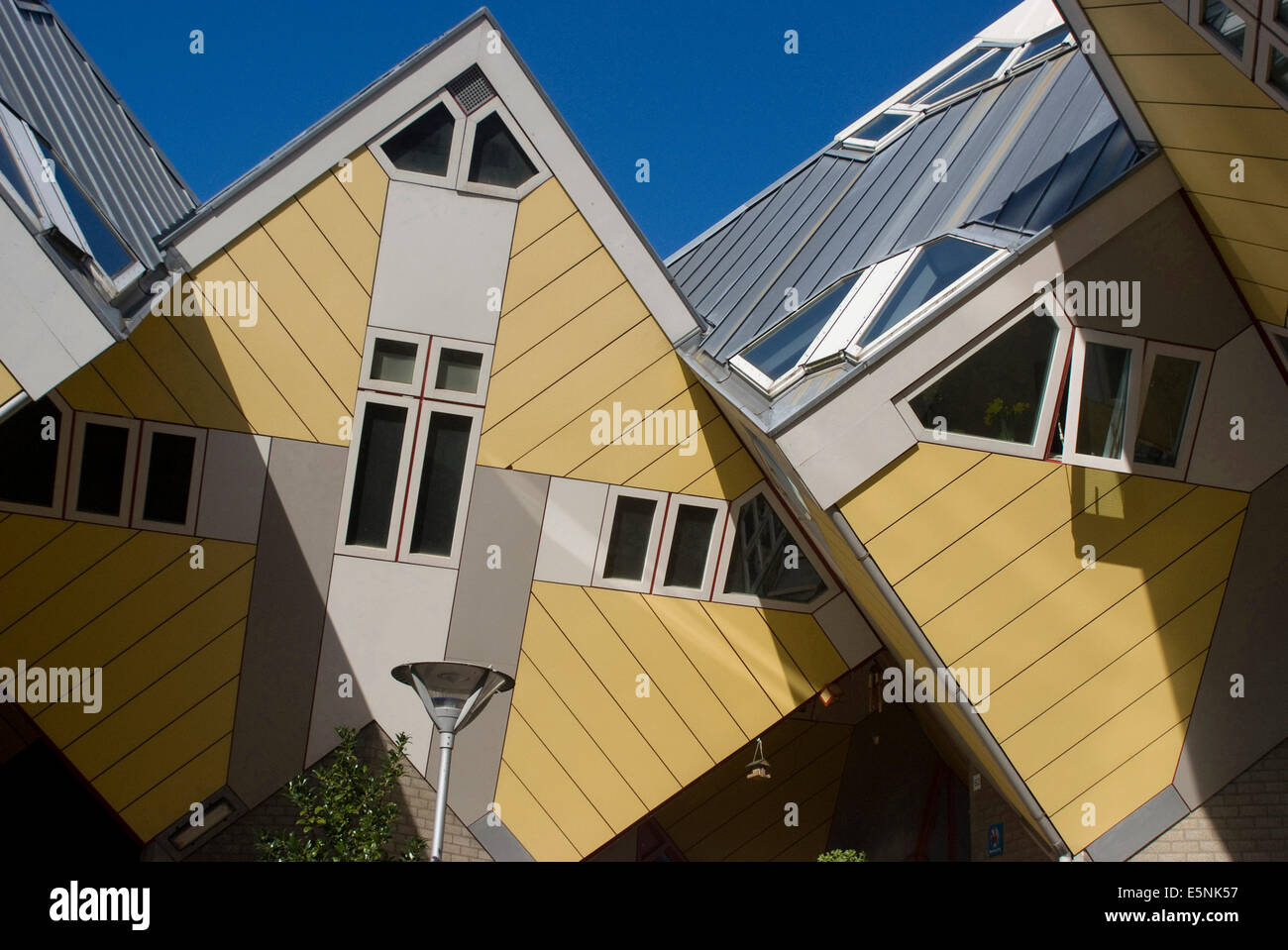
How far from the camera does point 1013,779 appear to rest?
10664 mm

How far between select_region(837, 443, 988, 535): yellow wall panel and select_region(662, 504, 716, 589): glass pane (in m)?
A: 2.79

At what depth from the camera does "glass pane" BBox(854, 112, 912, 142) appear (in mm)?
18766

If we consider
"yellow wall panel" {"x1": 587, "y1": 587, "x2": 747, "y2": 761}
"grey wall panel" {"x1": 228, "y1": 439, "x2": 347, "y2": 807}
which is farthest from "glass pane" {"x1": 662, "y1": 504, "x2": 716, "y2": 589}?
"grey wall panel" {"x1": 228, "y1": 439, "x2": 347, "y2": 807}

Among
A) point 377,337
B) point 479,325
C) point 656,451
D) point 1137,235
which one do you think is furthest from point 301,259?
point 1137,235

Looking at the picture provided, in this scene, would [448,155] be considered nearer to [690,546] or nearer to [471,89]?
[471,89]

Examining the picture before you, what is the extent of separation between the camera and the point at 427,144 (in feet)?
40.6

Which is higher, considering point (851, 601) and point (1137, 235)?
point (1137, 235)

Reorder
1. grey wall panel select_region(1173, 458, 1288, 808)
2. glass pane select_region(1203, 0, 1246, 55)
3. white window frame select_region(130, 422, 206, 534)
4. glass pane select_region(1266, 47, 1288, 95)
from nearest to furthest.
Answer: glass pane select_region(1266, 47, 1288, 95) < glass pane select_region(1203, 0, 1246, 55) < grey wall panel select_region(1173, 458, 1288, 808) < white window frame select_region(130, 422, 206, 534)

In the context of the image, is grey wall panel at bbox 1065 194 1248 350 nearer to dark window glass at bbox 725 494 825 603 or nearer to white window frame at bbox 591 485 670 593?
dark window glass at bbox 725 494 825 603

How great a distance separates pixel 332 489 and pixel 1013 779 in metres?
7.12

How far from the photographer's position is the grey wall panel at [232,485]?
1180 cm
